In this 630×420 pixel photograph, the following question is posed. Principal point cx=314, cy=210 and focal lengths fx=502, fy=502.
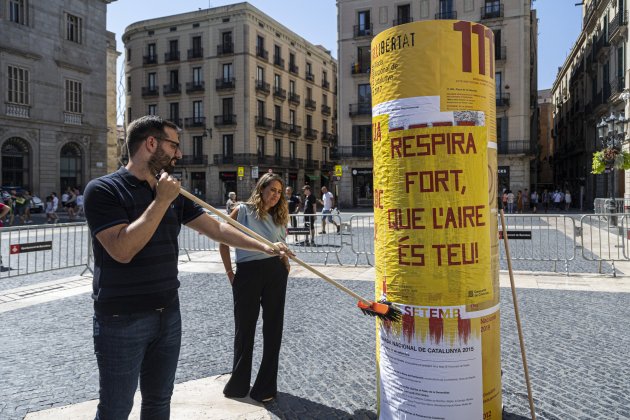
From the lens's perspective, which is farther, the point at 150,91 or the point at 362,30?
the point at 150,91

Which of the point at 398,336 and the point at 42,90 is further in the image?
the point at 42,90

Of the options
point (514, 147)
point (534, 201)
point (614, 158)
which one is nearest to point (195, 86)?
point (514, 147)

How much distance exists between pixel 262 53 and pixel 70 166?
67.4 ft

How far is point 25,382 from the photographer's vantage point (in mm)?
4297

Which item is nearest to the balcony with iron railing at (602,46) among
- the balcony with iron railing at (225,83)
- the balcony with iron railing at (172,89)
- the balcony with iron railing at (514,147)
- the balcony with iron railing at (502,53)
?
the balcony with iron railing at (502,53)

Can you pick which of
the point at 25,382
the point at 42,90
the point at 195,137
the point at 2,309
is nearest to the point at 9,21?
the point at 42,90

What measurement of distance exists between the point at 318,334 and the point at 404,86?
3432 millimetres

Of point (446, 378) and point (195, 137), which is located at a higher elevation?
point (195, 137)

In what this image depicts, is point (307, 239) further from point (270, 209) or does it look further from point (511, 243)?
point (270, 209)

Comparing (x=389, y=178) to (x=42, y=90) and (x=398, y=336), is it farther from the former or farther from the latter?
(x=42, y=90)

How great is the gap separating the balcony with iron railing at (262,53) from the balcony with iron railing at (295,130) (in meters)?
7.01

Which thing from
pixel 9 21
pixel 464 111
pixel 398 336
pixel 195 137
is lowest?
pixel 398 336

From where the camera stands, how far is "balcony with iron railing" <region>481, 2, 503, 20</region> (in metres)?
35.5

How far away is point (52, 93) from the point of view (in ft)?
104
